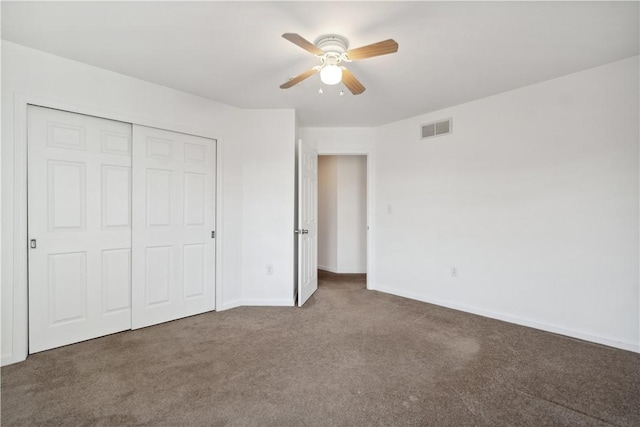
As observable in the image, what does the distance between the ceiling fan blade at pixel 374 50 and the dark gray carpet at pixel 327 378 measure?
7.22 feet

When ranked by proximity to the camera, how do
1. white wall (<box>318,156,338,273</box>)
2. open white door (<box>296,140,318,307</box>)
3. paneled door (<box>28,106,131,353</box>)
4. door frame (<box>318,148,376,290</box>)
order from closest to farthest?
1. paneled door (<box>28,106,131,353</box>)
2. open white door (<box>296,140,318,307</box>)
3. door frame (<box>318,148,376,290</box>)
4. white wall (<box>318,156,338,273</box>)

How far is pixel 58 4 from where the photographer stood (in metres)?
1.81

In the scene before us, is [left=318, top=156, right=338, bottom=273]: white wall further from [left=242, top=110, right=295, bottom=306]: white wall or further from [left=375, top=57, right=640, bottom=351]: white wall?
[left=242, top=110, right=295, bottom=306]: white wall

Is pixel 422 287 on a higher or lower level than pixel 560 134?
lower

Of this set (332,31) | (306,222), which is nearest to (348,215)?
(306,222)

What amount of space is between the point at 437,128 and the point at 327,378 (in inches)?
124

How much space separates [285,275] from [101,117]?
2.49 m

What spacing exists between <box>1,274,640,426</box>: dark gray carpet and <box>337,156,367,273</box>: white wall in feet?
8.42

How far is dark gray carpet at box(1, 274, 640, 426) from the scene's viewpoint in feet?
5.55

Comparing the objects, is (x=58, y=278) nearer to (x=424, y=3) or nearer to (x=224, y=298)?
(x=224, y=298)

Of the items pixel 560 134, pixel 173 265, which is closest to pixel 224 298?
pixel 173 265

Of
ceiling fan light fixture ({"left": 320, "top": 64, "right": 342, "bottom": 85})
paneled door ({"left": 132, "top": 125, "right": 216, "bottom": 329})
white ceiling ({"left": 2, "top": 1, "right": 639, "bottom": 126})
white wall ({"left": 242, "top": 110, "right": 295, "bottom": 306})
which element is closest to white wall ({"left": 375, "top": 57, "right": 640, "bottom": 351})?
white ceiling ({"left": 2, "top": 1, "right": 639, "bottom": 126})

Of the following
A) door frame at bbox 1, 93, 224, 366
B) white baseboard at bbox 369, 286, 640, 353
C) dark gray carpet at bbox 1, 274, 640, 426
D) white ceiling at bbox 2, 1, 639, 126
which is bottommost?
dark gray carpet at bbox 1, 274, 640, 426

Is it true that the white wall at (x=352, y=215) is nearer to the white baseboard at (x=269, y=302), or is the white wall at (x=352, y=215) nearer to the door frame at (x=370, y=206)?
the door frame at (x=370, y=206)
